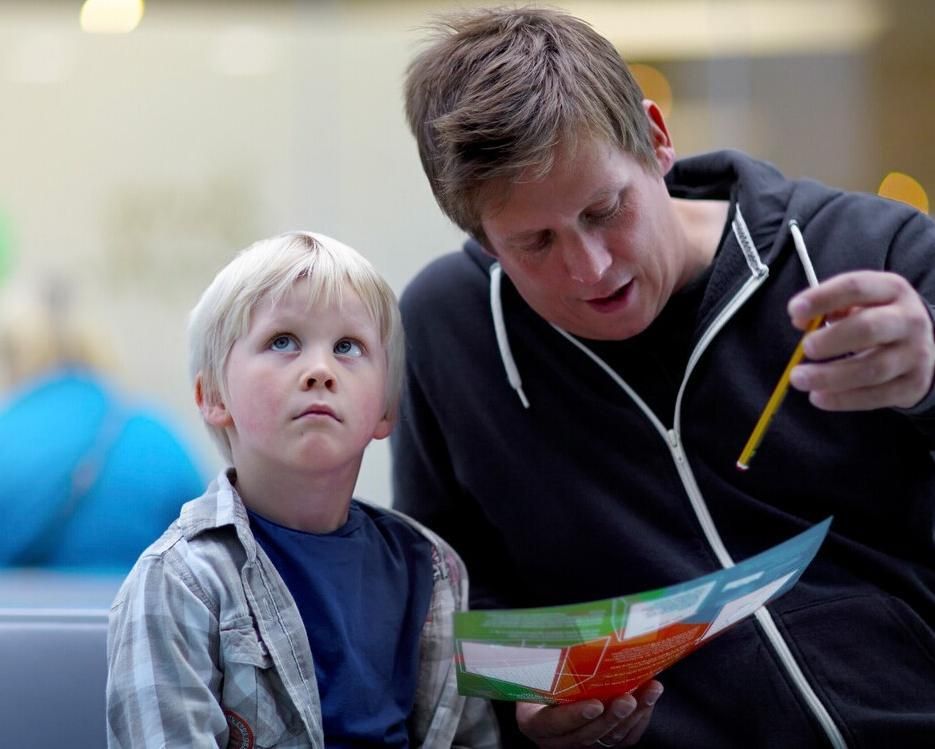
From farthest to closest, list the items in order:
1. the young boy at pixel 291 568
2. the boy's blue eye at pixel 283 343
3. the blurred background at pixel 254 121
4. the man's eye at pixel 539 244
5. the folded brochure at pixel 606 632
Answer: the blurred background at pixel 254 121 < the man's eye at pixel 539 244 < the boy's blue eye at pixel 283 343 < the young boy at pixel 291 568 < the folded brochure at pixel 606 632

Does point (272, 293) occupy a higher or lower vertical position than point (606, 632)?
higher

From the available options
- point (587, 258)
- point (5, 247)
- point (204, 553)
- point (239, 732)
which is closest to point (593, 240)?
point (587, 258)

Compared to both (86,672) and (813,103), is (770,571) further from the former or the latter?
(813,103)

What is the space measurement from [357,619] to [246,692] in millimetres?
163

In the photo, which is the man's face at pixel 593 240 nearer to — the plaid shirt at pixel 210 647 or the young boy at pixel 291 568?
the young boy at pixel 291 568

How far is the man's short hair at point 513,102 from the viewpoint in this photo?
1422mm

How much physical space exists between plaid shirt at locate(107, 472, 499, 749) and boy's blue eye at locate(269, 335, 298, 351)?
167 millimetres

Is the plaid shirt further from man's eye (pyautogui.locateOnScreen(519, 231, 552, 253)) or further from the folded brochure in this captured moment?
man's eye (pyautogui.locateOnScreen(519, 231, 552, 253))

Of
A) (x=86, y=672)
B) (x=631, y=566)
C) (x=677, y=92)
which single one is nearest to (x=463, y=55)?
(x=631, y=566)

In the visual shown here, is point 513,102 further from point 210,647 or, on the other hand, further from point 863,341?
point 210,647

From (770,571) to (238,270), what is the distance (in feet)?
2.22

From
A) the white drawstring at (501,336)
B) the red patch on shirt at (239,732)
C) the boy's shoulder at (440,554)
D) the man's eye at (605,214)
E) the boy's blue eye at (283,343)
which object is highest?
the man's eye at (605,214)

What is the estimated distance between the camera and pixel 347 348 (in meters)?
1.42

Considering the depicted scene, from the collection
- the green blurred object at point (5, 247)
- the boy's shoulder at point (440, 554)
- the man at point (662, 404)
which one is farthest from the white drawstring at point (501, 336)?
the green blurred object at point (5, 247)
